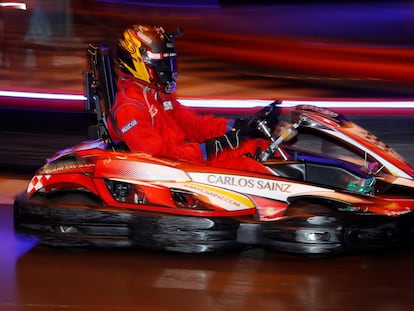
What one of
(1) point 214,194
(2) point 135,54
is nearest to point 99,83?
(2) point 135,54

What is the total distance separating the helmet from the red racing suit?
0.06 meters

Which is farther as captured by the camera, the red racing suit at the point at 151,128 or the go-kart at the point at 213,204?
the red racing suit at the point at 151,128

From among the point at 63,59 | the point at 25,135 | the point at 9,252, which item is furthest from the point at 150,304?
the point at 63,59

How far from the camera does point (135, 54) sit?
4.37m

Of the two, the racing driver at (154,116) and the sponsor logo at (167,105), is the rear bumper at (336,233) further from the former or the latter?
the sponsor logo at (167,105)

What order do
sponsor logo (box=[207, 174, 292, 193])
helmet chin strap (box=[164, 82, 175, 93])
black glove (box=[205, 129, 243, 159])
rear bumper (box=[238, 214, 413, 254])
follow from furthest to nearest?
helmet chin strap (box=[164, 82, 175, 93])
black glove (box=[205, 129, 243, 159])
sponsor logo (box=[207, 174, 292, 193])
rear bumper (box=[238, 214, 413, 254])

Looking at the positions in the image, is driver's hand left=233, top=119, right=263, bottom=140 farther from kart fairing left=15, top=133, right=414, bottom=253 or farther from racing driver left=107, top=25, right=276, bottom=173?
kart fairing left=15, top=133, right=414, bottom=253

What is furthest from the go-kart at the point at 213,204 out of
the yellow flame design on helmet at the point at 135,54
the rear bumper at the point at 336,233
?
the yellow flame design on helmet at the point at 135,54

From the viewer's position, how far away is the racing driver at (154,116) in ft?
14.0

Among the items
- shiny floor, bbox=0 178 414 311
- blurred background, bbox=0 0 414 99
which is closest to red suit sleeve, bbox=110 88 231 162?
shiny floor, bbox=0 178 414 311

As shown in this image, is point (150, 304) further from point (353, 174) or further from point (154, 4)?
point (154, 4)

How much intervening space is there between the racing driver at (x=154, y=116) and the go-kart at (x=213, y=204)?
0.31ft

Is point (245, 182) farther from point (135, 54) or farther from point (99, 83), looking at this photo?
point (99, 83)

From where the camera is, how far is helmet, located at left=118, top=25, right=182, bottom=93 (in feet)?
14.3
